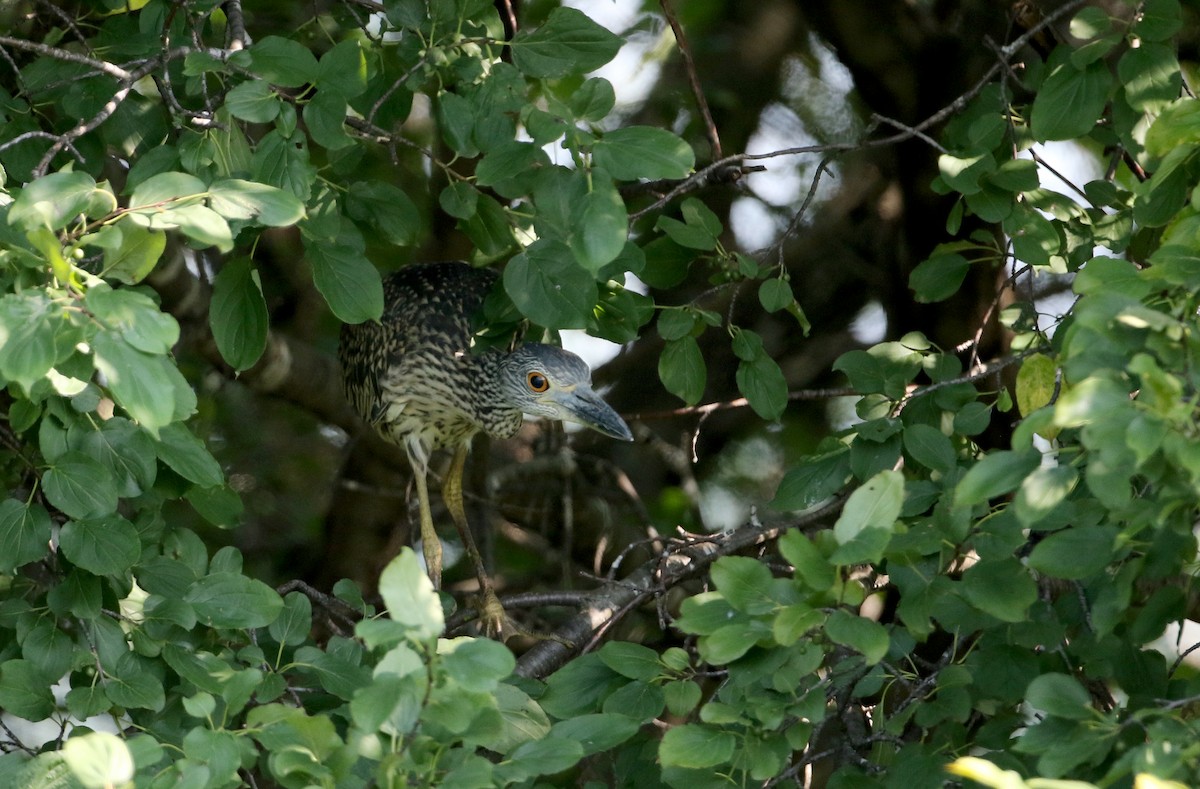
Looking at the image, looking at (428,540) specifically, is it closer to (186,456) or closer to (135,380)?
(186,456)

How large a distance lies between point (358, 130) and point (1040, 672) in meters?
1.55

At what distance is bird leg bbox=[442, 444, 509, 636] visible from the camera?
3711 mm

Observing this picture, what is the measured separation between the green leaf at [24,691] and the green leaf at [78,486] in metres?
0.27

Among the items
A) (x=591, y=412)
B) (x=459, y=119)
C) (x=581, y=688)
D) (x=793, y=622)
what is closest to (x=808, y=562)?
(x=793, y=622)

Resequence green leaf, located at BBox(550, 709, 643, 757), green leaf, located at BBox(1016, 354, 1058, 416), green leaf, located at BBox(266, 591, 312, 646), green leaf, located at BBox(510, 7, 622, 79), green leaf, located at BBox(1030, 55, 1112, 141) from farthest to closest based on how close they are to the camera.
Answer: green leaf, located at BBox(1016, 354, 1058, 416)
green leaf, located at BBox(1030, 55, 1112, 141)
green leaf, located at BBox(510, 7, 622, 79)
green leaf, located at BBox(266, 591, 312, 646)
green leaf, located at BBox(550, 709, 643, 757)

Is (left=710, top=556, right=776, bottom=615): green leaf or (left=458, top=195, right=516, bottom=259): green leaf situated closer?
(left=710, top=556, right=776, bottom=615): green leaf

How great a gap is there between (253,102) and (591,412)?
1.57m

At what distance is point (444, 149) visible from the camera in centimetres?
484

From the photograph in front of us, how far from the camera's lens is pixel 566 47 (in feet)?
7.80

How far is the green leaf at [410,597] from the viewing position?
4.69 ft

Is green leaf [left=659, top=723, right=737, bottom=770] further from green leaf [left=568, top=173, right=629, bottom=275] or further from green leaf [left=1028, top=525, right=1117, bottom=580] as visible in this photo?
green leaf [left=568, top=173, right=629, bottom=275]

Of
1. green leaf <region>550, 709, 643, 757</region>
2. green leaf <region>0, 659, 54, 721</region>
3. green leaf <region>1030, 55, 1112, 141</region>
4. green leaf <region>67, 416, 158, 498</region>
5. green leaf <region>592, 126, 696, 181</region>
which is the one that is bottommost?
green leaf <region>0, 659, 54, 721</region>

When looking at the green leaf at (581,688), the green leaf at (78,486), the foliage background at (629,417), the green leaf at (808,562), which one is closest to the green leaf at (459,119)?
the foliage background at (629,417)

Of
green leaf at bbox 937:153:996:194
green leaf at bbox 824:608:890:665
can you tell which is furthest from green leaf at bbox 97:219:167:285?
green leaf at bbox 937:153:996:194
